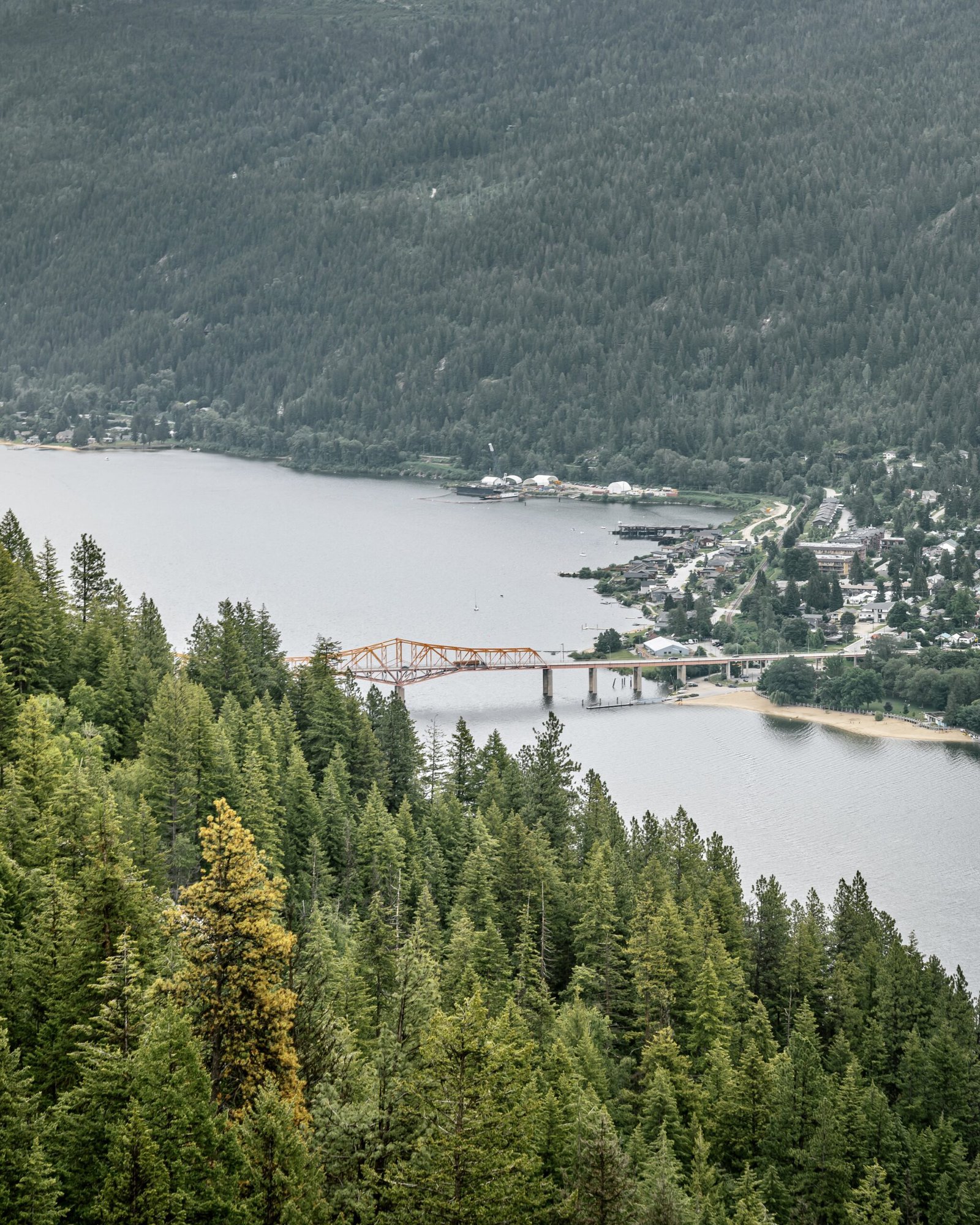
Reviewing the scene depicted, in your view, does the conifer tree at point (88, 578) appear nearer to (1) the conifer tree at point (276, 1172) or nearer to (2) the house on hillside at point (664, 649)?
(1) the conifer tree at point (276, 1172)

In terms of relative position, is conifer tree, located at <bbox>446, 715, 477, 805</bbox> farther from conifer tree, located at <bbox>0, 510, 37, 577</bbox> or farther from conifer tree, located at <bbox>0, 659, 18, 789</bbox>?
conifer tree, located at <bbox>0, 659, 18, 789</bbox>

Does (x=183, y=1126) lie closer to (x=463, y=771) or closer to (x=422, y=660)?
(x=463, y=771)

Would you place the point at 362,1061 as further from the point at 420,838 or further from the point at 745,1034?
the point at 420,838

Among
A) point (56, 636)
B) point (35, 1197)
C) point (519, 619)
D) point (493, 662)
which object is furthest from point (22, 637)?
point (519, 619)

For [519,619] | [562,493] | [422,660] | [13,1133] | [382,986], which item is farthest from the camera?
[562,493]

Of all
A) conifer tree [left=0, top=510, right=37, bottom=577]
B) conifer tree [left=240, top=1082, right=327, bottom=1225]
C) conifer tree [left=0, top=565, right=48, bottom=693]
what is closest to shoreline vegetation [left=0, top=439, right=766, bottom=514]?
conifer tree [left=0, top=510, right=37, bottom=577]

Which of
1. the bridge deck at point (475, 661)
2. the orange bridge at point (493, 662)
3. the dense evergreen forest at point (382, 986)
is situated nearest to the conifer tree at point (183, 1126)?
the dense evergreen forest at point (382, 986)

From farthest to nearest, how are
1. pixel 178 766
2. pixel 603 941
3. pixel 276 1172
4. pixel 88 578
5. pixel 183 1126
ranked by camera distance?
pixel 88 578 → pixel 178 766 → pixel 603 941 → pixel 276 1172 → pixel 183 1126
